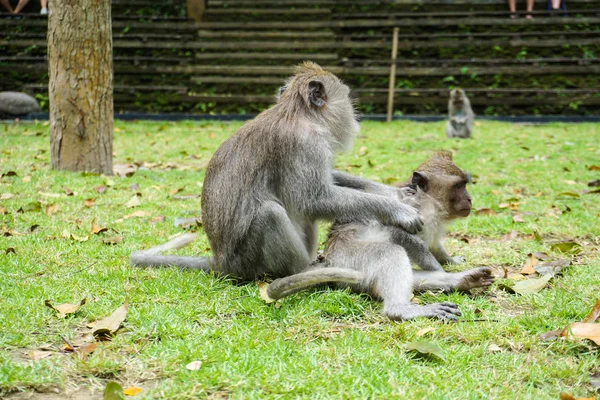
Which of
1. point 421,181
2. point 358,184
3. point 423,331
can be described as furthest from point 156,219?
point 423,331

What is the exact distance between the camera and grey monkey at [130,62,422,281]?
12.4 ft

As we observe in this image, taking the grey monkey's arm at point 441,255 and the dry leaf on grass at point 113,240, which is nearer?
the grey monkey's arm at point 441,255

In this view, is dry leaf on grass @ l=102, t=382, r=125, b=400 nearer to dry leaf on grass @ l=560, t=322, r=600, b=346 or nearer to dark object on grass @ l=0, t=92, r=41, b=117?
dry leaf on grass @ l=560, t=322, r=600, b=346

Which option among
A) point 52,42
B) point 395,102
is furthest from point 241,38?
point 52,42

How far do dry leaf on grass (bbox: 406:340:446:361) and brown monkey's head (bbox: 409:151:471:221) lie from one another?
60.9 inches

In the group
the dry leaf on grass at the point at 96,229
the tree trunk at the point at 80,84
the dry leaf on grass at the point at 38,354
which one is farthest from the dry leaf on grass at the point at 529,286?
the tree trunk at the point at 80,84

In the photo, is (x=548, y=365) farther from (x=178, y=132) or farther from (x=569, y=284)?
(x=178, y=132)

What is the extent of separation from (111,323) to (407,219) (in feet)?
6.09

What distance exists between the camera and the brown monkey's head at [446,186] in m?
4.17

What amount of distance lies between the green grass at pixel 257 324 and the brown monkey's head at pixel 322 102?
1140 mm

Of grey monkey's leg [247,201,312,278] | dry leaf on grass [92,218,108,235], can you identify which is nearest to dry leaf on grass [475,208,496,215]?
grey monkey's leg [247,201,312,278]

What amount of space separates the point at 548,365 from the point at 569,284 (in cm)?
126

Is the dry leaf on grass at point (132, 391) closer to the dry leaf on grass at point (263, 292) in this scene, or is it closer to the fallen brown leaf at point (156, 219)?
the dry leaf on grass at point (263, 292)

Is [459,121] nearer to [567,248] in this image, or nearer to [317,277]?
[567,248]
